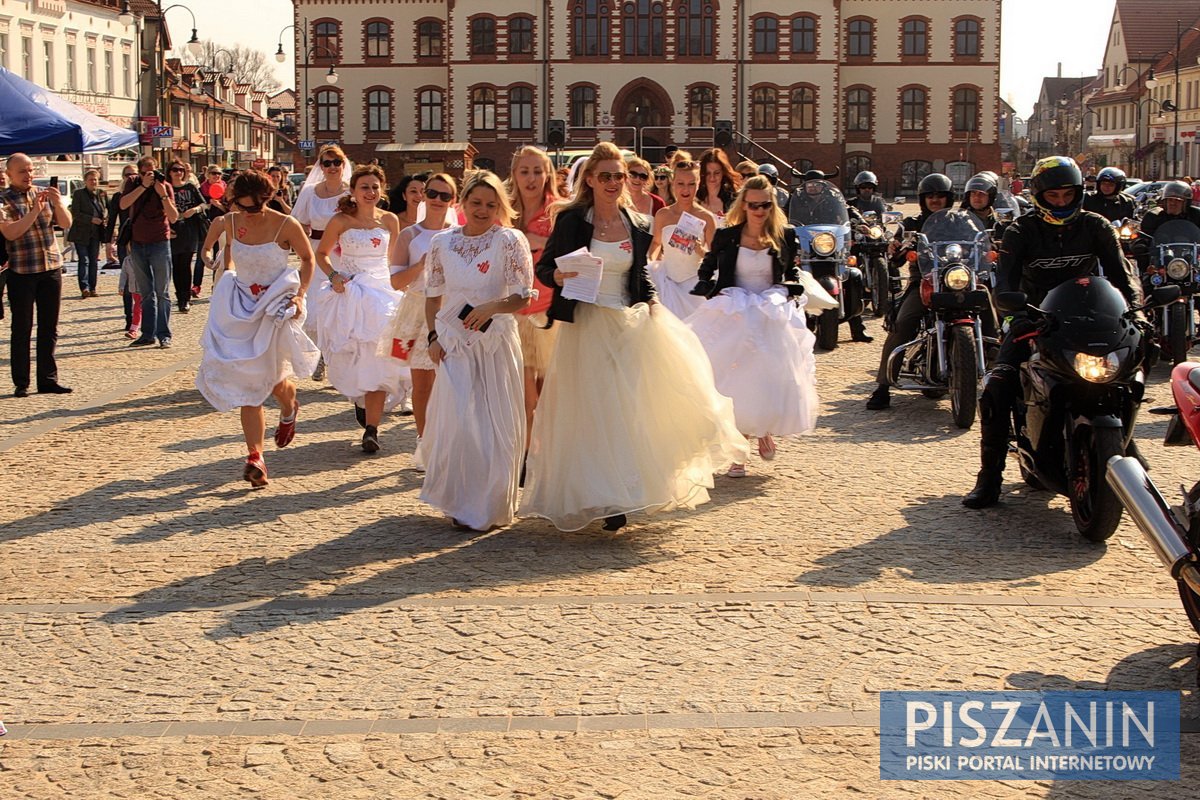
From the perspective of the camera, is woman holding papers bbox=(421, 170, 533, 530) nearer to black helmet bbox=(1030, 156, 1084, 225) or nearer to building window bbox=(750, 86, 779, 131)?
black helmet bbox=(1030, 156, 1084, 225)

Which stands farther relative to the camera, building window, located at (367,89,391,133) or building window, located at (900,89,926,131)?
building window, located at (367,89,391,133)

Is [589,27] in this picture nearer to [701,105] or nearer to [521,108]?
[521,108]

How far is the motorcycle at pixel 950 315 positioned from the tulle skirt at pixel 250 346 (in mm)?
4655

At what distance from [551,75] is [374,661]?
76949 mm

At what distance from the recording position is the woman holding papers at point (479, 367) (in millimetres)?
8258

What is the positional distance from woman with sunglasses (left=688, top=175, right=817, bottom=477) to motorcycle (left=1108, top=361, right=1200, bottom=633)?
151 inches

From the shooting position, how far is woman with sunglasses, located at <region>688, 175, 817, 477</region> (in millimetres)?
9727

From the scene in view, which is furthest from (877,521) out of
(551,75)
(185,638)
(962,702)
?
(551,75)

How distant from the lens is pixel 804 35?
81250 millimetres

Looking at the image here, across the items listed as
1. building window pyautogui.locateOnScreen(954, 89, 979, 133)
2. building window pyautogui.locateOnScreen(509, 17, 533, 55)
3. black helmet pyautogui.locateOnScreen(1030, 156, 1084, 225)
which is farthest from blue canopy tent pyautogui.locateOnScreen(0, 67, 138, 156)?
building window pyautogui.locateOnScreen(954, 89, 979, 133)

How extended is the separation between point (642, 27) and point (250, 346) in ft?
240

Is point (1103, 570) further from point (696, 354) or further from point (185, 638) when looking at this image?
point (185, 638)

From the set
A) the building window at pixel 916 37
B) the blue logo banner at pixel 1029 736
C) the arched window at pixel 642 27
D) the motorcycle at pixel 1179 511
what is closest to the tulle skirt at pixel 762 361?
the motorcycle at pixel 1179 511

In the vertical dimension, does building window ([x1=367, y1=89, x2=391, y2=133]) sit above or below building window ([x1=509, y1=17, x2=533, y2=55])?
below
